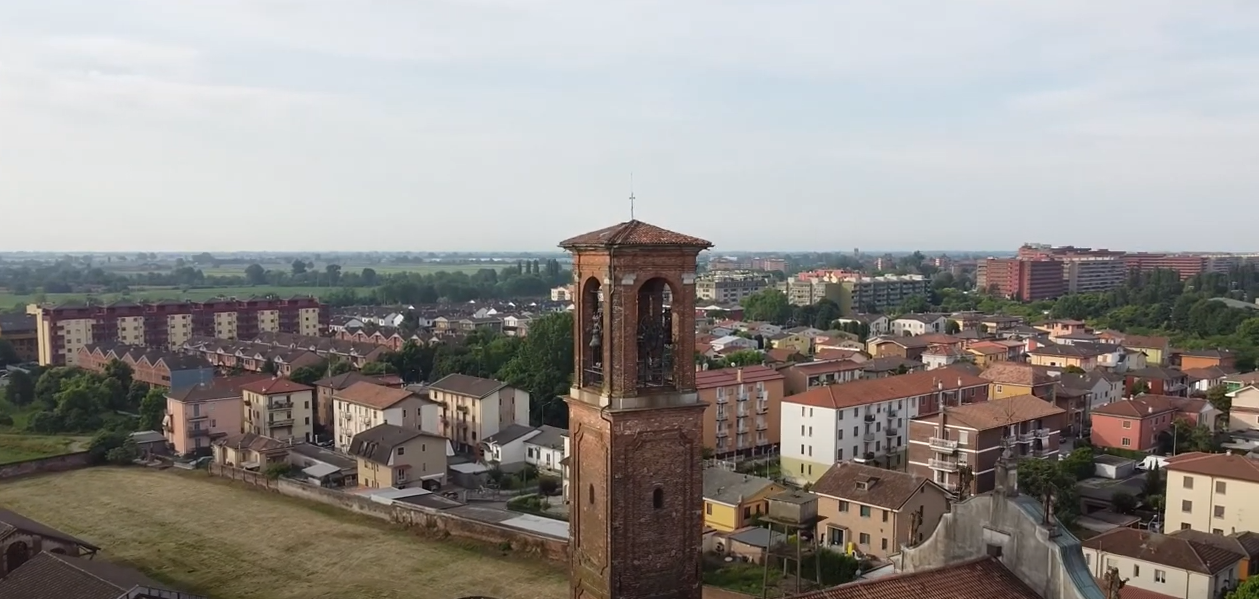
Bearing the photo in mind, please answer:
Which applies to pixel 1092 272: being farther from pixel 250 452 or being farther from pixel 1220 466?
pixel 250 452

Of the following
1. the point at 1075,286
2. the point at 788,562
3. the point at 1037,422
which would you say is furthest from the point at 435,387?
the point at 1075,286

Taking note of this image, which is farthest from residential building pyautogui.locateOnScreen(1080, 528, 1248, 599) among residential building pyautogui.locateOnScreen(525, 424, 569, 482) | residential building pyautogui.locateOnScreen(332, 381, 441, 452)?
residential building pyautogui.locateOnScreen(332, 381, 441, 452)

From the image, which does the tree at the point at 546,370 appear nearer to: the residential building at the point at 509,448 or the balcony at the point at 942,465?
the residential building at the point at 509,448

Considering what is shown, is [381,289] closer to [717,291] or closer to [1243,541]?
[717,291]

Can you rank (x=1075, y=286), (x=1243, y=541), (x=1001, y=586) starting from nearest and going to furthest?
(x=1001, y=586)
(x=1243, y=541)
(x=1075, y=286)

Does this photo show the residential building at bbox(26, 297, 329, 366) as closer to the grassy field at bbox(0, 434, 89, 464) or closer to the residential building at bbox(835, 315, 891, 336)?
the grassy field at bbox(0, 434, 89, 464)

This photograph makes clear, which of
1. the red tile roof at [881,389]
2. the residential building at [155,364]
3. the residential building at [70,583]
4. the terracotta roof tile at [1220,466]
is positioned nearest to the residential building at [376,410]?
the residential building at [155,364]
